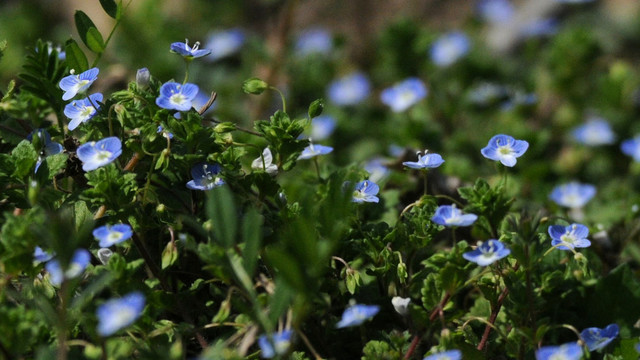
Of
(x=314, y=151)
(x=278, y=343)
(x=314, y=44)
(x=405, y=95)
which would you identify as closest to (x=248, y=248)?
(x=278, y=343)

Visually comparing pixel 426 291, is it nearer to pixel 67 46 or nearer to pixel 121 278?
pixel 121 278

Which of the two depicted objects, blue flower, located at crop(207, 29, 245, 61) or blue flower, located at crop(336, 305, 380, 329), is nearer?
blue flower, located at crop(336, 305, 380, 329)

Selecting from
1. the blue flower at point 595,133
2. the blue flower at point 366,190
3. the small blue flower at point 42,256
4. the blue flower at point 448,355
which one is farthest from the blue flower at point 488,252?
the blue flower at point 595,133

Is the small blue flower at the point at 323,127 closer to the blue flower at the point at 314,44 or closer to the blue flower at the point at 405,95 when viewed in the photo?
the blue flower at the point at 405,95

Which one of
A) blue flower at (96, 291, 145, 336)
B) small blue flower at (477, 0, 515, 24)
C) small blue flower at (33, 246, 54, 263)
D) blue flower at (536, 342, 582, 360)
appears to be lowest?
small blue flower at (477, 0, 515, 24)

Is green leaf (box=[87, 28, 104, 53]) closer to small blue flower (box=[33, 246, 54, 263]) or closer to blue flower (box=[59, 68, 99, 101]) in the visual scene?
blue flower (box=[59, 68, 99, 101])

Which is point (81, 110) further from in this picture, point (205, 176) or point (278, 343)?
point (278, 343)

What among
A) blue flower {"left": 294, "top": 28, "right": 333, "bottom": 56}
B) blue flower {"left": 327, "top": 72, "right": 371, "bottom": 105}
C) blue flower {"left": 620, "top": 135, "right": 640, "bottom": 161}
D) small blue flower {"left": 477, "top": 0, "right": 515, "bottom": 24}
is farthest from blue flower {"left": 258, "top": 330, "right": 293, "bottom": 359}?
small blue flower {"left": 477, "top": 0, "right": 515, "bottom": 24}
